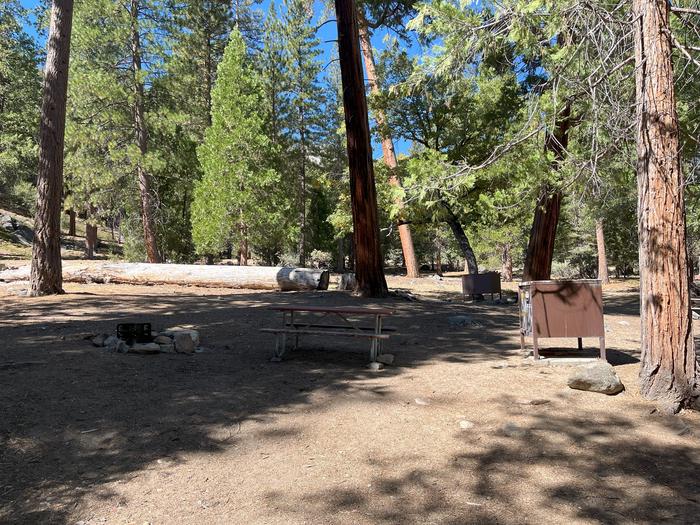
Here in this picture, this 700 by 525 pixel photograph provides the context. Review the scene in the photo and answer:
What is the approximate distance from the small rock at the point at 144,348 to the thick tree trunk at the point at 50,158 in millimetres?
6568

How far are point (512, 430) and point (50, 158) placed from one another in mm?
11461

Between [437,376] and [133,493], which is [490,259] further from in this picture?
[133,493]

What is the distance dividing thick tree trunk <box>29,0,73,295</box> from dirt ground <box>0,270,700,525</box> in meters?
5.44

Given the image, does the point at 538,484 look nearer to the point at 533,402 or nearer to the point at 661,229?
the point at 533,402

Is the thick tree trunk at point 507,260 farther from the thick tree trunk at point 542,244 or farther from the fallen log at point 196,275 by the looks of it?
the fallen log at point 196,275

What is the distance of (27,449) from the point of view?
139 inches

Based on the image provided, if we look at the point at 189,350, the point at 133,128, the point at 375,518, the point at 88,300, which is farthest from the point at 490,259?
the point at 375,518

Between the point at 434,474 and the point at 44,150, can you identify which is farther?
the point at 44,150

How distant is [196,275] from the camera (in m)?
15.6

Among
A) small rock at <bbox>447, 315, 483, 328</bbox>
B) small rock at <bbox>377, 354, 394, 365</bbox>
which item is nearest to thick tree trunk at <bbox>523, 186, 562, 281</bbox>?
small rock at <bbox>447, 315, 483, 328</bbox>

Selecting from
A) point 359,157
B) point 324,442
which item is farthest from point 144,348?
point 359,157

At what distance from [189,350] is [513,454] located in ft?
14.5

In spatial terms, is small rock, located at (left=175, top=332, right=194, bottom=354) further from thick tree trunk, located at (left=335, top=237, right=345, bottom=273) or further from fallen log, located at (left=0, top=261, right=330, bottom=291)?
thick tree trunk, located at (left=335, top=237, right=345, bottom=273)

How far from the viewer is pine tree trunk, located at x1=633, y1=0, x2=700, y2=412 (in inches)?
179
